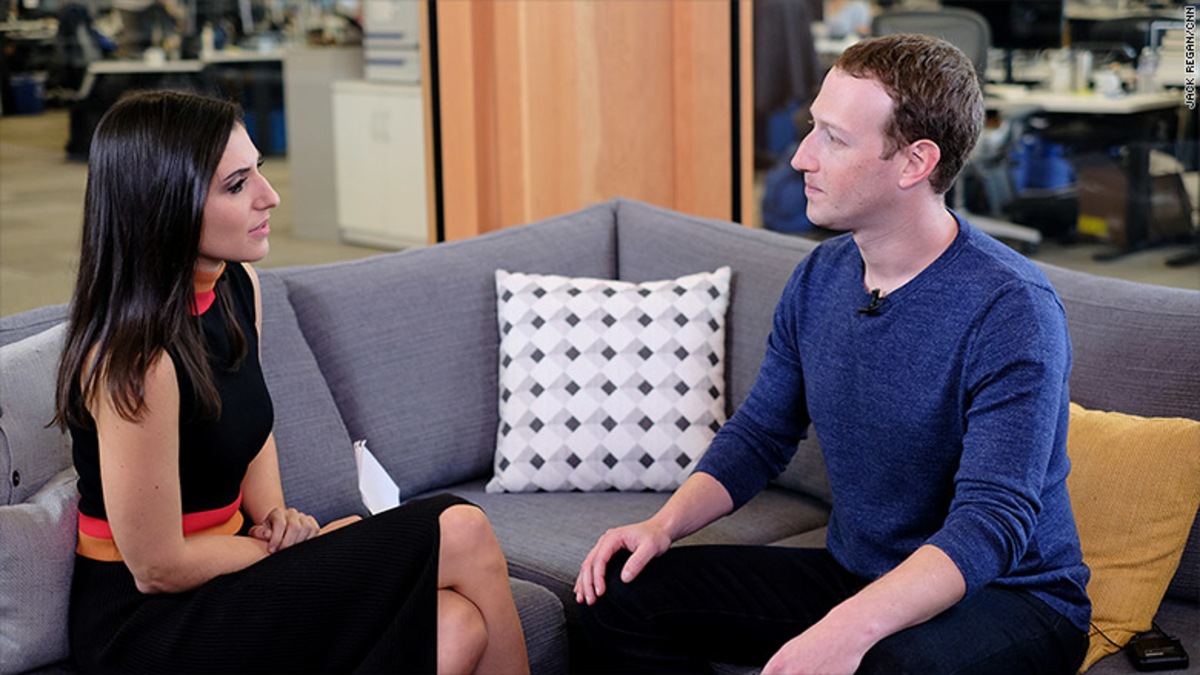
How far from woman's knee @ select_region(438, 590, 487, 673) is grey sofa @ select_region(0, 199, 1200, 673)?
24cm

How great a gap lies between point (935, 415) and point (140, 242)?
3.51 feet

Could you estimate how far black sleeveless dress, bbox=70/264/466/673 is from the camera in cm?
168

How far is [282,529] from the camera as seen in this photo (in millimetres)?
1903

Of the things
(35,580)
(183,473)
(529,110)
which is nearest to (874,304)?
(183,473)

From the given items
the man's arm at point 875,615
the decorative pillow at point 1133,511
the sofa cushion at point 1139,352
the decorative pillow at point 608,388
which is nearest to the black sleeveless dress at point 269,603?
the man's arm at point 875,615

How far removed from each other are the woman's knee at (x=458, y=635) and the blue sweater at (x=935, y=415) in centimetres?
43

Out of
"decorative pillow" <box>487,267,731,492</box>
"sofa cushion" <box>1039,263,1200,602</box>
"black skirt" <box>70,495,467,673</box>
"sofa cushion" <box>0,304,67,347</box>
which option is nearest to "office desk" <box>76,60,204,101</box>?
"sofa cushion" <box>0,304,67,347</box>

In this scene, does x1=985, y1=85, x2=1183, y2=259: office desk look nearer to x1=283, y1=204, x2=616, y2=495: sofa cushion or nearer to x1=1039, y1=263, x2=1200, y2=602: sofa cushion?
x1=1039, y1=263, x2=1200, y2=602: sofa cushion

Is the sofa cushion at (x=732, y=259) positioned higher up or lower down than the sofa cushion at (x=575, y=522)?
higher up

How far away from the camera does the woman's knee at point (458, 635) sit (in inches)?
70.1

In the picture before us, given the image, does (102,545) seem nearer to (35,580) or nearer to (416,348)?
(35,580)

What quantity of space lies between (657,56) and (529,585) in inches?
76.5

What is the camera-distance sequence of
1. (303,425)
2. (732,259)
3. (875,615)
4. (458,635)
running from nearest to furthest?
(875,615) < (458,635) < (303,425) < (732,259)

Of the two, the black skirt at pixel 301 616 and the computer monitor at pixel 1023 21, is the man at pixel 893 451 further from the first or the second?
the computer monitor at pixel 1023 21
